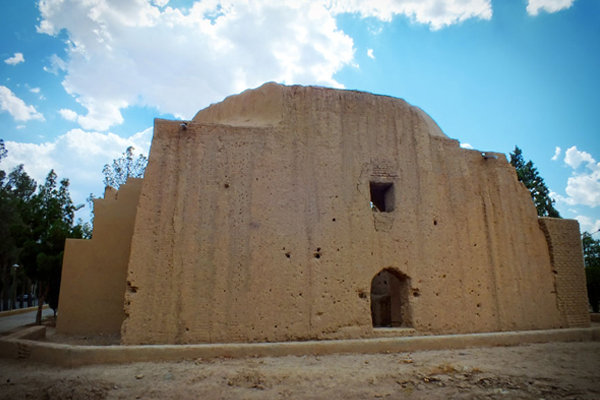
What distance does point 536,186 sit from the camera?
64.5ft

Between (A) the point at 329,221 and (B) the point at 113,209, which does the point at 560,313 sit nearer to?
(A) the point at 329,221

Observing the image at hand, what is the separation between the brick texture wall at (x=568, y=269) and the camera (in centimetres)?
859

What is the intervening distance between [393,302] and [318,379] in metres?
3.92

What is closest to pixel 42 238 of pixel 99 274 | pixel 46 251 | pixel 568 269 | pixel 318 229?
pixel 46 251

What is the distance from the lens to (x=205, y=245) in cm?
676

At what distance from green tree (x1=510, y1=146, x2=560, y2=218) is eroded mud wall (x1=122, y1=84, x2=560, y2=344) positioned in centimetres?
1221

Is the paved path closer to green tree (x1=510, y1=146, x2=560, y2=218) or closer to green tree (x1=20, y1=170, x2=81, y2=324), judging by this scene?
green tree (x1=20, y1=170, x2=81, y2=324)

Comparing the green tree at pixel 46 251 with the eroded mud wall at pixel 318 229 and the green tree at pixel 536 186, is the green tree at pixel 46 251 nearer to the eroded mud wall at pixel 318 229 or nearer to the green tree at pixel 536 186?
the eroded mud wall at pixel 318 229

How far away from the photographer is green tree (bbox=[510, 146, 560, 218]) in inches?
749

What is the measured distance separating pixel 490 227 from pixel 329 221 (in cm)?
396

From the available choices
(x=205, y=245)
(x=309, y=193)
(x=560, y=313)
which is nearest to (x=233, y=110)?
(x=309, y=193)

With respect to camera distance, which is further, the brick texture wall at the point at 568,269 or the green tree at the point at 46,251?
the green tree at the point at 46,251

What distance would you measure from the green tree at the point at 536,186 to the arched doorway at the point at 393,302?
13.2 meters

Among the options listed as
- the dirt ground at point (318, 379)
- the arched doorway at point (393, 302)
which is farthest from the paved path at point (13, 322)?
the arched doorway at point (393, 302)
